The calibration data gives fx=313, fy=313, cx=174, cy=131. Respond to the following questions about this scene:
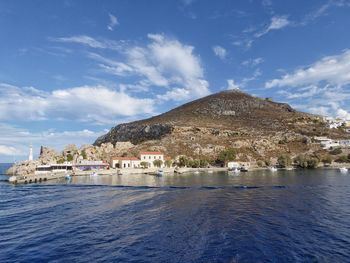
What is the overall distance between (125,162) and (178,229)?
13674cm

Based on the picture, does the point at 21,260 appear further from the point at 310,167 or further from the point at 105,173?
the point at 310,167

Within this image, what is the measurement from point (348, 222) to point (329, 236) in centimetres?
898

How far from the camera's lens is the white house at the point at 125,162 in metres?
174

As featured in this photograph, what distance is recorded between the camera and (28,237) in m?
38.8

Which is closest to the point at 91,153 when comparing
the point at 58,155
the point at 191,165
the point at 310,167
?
the point at 58,155

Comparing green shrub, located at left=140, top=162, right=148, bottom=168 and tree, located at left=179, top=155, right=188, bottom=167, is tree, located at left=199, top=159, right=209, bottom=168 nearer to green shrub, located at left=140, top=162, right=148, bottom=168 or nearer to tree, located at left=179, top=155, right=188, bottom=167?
tree, located at left=179, top=155, right=188, bottom=167

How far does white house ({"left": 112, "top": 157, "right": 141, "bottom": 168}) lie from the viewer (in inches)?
6855

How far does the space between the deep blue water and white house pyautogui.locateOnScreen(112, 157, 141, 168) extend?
106477mm

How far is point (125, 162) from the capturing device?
6865 inches

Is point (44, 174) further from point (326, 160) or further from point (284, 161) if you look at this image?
point (326, 160)

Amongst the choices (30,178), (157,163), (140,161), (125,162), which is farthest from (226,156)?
(30,178)

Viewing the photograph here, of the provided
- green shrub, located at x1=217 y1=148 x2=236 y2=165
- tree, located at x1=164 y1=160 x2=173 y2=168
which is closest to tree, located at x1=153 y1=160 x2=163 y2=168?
tree, located at x1=164 y1=160 x2=173 y2=168

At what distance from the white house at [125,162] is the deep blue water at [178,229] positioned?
106m

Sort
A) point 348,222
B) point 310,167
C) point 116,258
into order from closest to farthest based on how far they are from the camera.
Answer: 1. point 116,258
2. point 348,222
3. point 310,167
